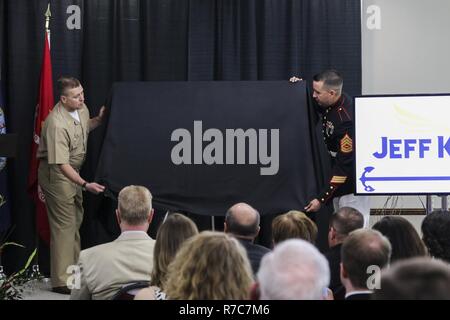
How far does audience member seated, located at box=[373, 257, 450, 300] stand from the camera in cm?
157

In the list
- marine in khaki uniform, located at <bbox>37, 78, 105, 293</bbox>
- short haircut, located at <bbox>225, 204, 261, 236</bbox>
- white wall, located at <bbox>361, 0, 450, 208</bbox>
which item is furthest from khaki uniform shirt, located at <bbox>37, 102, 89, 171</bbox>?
short haircut, located at <bbox>225, 204, 261, 236</bbox>

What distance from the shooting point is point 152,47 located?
6.28m

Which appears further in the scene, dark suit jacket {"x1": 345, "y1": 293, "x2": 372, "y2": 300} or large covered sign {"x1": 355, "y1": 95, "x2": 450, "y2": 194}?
large covered sign {"x1": 355, "y1": 95, "x2": 450, "y2": 194}

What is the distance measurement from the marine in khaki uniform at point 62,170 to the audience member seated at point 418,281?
4.20 meters

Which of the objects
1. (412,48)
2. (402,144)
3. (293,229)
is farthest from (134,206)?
(412,48)

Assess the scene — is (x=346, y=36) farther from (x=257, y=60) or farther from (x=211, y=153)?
(x=211, y=153)

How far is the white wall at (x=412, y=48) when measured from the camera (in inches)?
250

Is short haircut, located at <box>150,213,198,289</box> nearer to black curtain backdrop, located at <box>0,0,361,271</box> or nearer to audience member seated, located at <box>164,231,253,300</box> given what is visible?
audience member seated, located at <box>164,231,253,300</box>

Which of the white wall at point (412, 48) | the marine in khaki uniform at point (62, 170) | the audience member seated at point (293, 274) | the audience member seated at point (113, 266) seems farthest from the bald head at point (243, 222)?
the white wall at point (412, 48)

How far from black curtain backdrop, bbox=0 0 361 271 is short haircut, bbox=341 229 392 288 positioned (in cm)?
361

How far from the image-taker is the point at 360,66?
6148 mm

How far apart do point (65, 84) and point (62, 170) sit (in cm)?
59

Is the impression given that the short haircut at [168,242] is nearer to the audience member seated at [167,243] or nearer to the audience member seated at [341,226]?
the audience member seated at [167,243]
